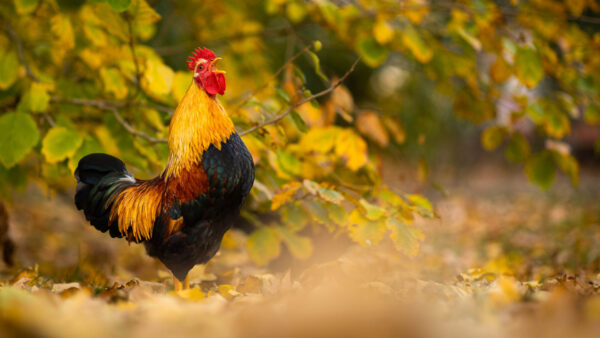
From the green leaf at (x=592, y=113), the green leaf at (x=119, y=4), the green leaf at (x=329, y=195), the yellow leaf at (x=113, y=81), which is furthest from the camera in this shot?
the green leaf at (x=592, y=113)

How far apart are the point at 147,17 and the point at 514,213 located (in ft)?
23.5

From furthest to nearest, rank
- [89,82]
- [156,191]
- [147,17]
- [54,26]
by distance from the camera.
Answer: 1. [89,82]
2. [54,26]
3. [147,17]
4. [156,191]

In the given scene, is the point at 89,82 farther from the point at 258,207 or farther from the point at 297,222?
the point at 297,222

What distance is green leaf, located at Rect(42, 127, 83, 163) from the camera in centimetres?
252

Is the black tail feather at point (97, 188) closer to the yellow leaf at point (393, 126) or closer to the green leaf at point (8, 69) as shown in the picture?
the green leaf at point (8, 69)

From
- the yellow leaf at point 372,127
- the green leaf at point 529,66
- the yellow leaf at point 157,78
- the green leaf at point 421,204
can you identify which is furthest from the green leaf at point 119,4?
the green leaf at point 529,66

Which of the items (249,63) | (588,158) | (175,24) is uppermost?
(588,158)

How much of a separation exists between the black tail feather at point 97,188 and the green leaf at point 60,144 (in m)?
0.14

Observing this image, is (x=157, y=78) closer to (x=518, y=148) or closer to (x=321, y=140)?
(x=321, y=140)

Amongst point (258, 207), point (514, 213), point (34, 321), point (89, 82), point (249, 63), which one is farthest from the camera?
point (514, 213)

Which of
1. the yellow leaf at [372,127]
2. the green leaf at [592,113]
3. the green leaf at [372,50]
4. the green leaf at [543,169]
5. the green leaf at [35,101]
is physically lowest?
the green leaf at [35,101]

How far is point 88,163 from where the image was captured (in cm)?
248

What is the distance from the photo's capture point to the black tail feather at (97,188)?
2.46 m

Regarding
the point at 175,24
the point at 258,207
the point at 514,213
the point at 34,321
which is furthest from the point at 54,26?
the point at 514,213
